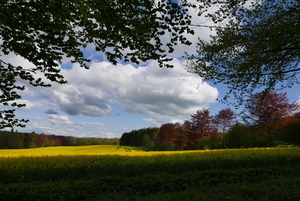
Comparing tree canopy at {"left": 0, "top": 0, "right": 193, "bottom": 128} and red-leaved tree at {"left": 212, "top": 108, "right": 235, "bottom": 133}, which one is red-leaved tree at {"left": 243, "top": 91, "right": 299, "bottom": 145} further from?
tree canopy at {"left": 0, "top": 0, "right": 193, "bottom": 128}

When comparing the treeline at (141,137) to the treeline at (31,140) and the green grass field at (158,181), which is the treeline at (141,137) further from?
the green grass field at (158,181)

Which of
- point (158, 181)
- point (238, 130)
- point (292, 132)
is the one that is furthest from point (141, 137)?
point (158, 181)

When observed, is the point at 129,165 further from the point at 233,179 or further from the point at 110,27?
the point at 110,27

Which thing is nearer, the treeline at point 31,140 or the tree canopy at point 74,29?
the tree canopy at point 74,29

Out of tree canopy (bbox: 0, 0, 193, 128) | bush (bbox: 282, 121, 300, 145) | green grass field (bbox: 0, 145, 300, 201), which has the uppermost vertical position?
tree canopy (bbox: 0, 0, 193, 128)

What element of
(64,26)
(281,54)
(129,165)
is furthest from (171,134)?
(64,26)

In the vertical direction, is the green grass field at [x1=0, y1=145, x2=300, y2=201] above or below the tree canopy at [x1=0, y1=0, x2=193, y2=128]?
below

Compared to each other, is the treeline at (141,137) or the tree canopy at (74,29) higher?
the tree canopy at (74,29)

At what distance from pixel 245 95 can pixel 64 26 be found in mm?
10002

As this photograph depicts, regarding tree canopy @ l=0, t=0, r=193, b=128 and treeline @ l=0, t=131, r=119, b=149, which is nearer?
tree canopy @ l=0, t=0, r=193, b=128

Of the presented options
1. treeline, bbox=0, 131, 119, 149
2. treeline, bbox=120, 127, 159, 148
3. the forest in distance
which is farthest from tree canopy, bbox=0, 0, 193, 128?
treeline, bbox=120, 127, 159, 148

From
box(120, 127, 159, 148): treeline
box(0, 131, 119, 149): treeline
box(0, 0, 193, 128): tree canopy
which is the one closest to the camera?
box(0, 0, 193, 128): tree canopy

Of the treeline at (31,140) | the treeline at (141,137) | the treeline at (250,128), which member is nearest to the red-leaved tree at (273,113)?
the treeline at (250,128)

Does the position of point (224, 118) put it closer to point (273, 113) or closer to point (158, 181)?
point (273, 113)
